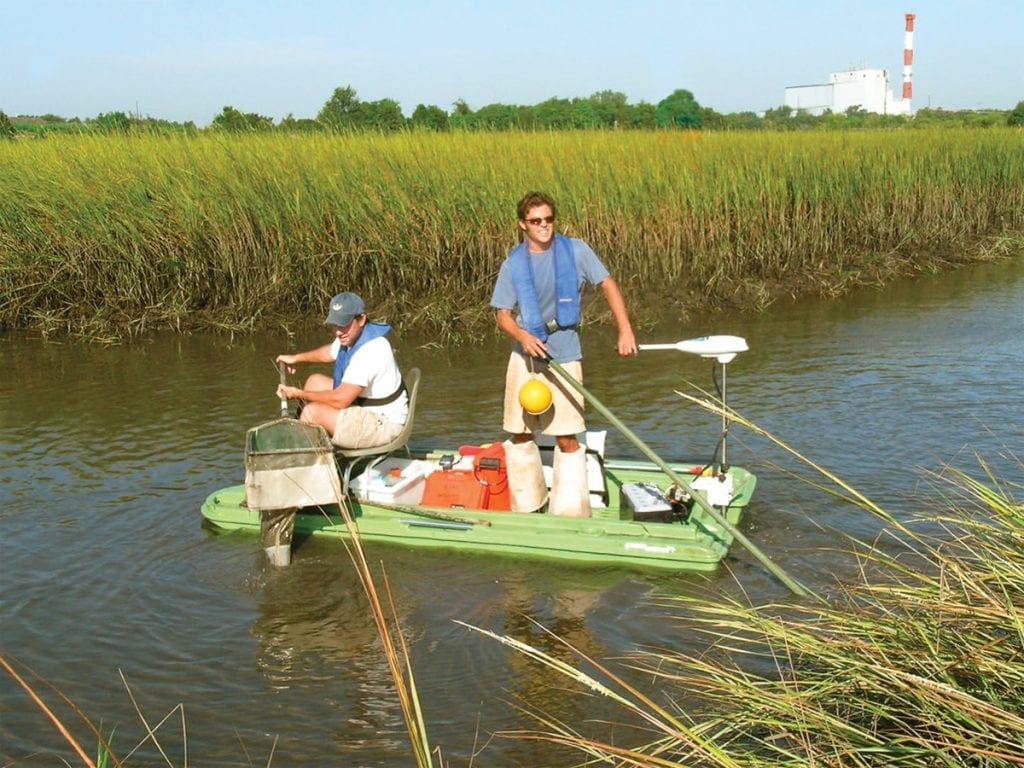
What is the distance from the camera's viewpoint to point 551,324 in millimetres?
6406

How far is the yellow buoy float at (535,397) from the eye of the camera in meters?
6.30

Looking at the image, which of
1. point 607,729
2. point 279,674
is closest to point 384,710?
point 279,674

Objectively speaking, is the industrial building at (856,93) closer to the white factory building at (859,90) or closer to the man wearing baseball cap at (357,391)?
the white factory building at (859,90)

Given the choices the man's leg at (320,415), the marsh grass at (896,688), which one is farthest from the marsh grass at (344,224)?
the marsh grass at (896,688)

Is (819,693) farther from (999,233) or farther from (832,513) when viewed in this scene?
(999,233)

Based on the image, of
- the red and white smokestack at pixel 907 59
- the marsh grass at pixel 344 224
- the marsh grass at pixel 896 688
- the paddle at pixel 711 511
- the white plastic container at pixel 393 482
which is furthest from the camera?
the red and white smokestack at pixel 907 59

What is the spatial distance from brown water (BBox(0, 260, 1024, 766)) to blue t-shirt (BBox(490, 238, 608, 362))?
1256 millimetres

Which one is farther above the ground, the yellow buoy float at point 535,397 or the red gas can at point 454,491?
the yellow buoy float at point 535,397

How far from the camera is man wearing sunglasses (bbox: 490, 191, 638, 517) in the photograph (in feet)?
20.6

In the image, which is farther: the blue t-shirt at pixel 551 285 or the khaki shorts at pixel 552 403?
the khaki shorts at pixel 552 403

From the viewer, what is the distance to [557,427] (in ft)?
21.5

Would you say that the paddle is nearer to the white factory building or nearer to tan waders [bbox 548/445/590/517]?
tan waders [bbox 548/445/590/517]

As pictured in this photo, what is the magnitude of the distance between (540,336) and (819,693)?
356 centimetres

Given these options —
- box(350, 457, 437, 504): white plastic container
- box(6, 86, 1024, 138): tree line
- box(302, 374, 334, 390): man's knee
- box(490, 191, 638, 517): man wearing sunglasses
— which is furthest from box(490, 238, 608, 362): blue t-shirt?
box(6, 86, 1024, 138): tree line
